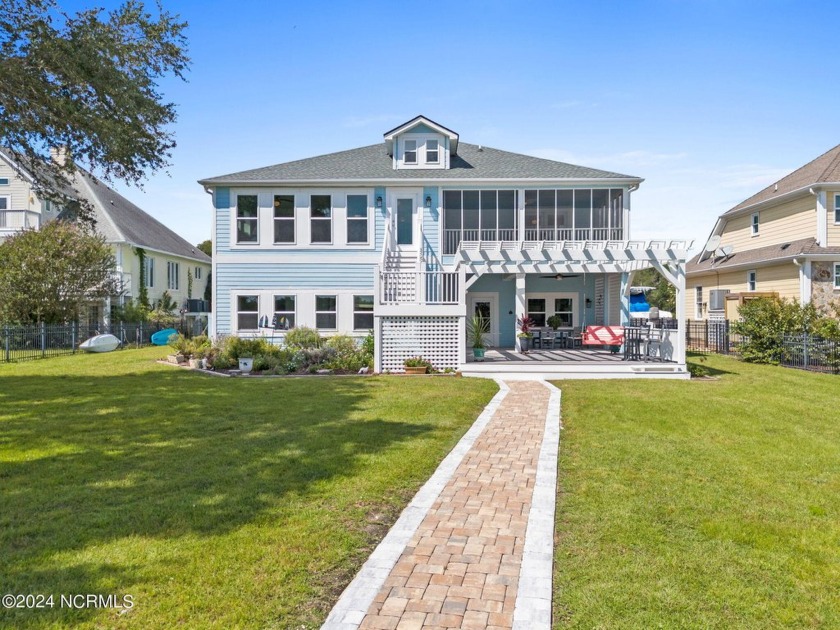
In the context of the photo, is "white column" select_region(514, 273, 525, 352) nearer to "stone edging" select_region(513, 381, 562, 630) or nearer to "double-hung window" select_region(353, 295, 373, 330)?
"double-hung window" select_region(353, 295, 373, 330)

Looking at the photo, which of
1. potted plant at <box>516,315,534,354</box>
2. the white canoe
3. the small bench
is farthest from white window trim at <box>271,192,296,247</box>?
the small bench

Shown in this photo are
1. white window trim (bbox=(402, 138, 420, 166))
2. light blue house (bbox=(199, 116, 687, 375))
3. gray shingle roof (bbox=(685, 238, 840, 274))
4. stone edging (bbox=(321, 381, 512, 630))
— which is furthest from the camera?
gray shingle roof (bbox=(685, 238, 840, 274))

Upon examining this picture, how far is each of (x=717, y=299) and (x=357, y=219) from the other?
64.0ft

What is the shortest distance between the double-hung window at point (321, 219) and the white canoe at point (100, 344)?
10.3 m

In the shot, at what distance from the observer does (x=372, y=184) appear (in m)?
18.6

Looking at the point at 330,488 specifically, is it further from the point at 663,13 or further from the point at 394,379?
the point at 663,13

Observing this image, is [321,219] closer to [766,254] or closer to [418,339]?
[418,339]

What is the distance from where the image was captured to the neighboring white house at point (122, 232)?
26297 millimetres

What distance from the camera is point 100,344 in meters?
21.6

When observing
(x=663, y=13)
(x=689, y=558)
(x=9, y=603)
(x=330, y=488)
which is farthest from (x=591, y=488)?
(x=663, y=13)

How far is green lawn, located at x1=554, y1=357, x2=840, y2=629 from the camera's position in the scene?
3.18 m

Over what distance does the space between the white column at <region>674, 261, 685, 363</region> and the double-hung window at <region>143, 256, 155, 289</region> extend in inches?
1039

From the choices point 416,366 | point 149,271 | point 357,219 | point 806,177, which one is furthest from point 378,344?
point 149,271

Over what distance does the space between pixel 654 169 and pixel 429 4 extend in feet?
33.0
